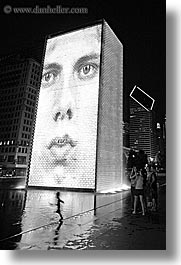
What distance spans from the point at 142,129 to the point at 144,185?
1.24 metres

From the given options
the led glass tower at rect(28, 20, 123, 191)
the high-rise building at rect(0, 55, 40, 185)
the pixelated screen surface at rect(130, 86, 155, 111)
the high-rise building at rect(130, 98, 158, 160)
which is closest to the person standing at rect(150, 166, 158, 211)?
the high-rise building at rect(130, 98, 158, 160)

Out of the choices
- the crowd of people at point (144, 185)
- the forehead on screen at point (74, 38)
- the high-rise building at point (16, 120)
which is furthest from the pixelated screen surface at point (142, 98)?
the high-rise building at point (16, 120)

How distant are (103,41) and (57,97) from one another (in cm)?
245

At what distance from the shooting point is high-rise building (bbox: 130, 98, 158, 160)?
4473 millimetres

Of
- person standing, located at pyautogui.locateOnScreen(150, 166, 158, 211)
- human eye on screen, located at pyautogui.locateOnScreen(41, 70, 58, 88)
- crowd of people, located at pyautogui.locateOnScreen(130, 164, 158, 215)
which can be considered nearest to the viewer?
crowd of people, located at pyautogui.locateOnScreen(130, 164, 158, 215)

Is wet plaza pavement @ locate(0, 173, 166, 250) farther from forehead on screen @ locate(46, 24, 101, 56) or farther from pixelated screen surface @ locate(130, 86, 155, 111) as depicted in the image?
forehead on screen @ locate(46, 24, 101, 56)

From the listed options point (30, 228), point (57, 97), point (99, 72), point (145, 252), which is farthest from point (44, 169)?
point (145, 252)

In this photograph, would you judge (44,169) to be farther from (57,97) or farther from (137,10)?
(137,10)

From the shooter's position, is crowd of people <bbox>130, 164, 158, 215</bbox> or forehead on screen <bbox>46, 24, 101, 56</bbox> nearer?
crowd of people <bbox>130, 164, 158, 215</bbox>

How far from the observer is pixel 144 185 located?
3.93 meters

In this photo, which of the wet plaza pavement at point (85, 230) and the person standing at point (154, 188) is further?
the person standing at point (154, 188)

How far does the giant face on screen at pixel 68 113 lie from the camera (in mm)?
7746

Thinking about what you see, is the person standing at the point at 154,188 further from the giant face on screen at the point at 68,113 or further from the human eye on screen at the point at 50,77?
the human eye on screen at the point at 50,77

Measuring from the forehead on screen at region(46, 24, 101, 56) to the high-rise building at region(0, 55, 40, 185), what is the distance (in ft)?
14.5
